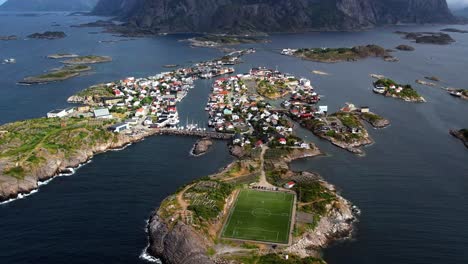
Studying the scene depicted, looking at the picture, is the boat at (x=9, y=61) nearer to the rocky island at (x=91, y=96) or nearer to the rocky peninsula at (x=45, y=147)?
the rocky island at (x=91, y=96)

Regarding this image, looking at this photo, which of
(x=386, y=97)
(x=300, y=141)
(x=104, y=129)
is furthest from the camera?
(x=386, y=97)

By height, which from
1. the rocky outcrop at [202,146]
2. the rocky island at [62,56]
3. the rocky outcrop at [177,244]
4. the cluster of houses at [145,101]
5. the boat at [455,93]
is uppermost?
the boat at [455,93]

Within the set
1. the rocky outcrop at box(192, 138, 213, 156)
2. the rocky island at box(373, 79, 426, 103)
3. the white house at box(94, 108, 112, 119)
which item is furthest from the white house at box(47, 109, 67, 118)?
the rocky island at box(373, 79, 426, 103)

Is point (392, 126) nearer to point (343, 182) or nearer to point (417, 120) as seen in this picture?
point (417, 120)

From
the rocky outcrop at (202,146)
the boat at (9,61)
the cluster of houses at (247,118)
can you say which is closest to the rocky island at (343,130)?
the cluster of houses at (247,118)

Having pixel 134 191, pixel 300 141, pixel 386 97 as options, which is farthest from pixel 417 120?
pixel 134 191

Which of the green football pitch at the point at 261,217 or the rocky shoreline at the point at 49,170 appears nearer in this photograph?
the green football pitch at the point at 261,217
